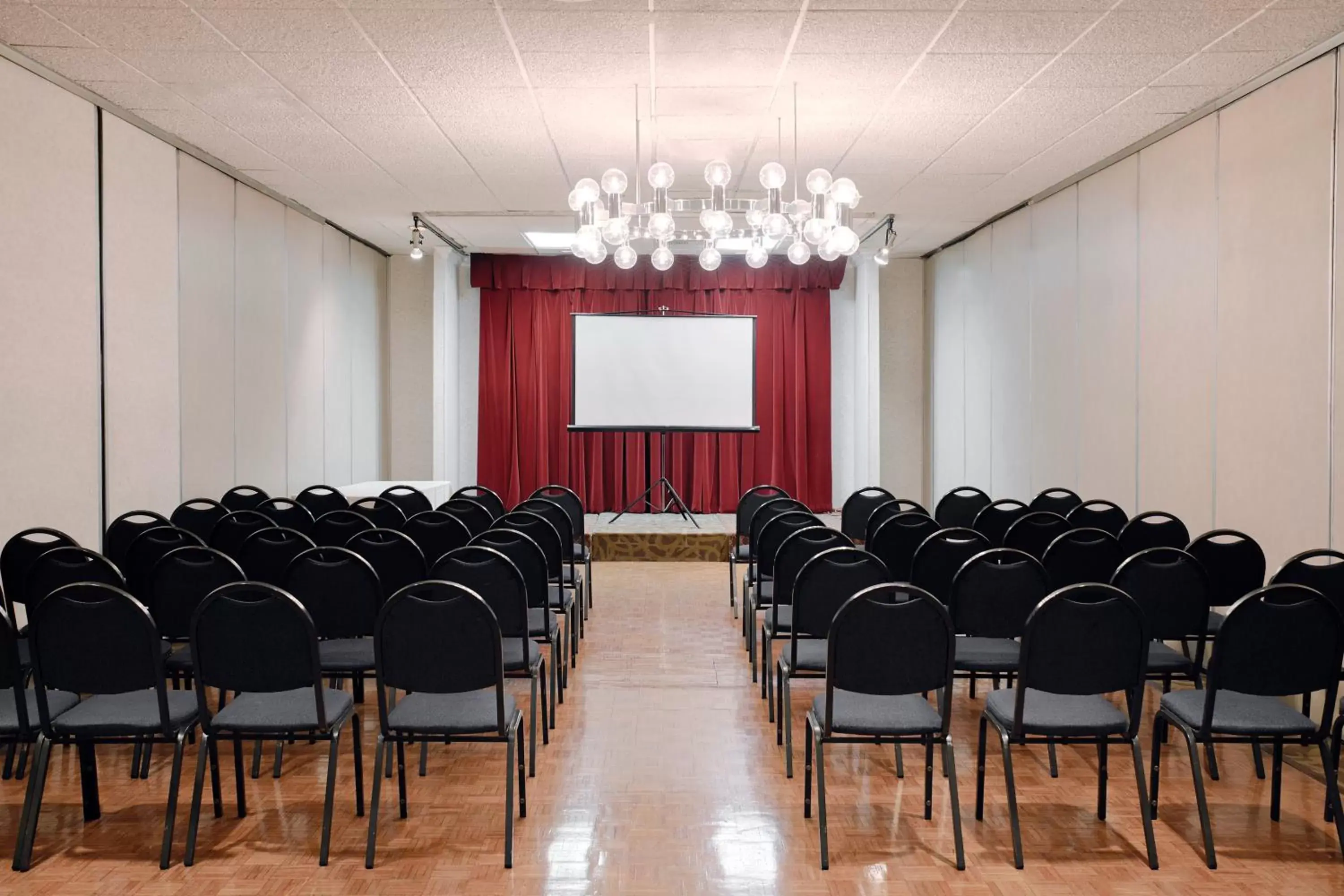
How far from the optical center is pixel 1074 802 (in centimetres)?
390

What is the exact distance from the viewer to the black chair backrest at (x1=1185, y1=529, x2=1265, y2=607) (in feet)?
15.3

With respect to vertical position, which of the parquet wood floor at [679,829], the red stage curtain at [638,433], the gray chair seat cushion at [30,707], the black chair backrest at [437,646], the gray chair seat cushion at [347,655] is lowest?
the parquet wood floor at [679,829]

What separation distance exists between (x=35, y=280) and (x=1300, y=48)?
7036 mm

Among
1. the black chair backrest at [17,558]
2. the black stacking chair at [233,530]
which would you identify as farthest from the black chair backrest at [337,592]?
the black stacking chair at [233,530]

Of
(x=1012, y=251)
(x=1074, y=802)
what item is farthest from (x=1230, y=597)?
(x=1012, y=251)

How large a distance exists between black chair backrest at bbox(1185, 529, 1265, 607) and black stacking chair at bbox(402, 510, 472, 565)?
3.78 m

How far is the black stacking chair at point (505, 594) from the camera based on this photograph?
4043 millimetres

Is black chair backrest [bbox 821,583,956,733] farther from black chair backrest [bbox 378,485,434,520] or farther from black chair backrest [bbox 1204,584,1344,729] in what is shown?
black chair backrest [bbox 378,485,434,520]

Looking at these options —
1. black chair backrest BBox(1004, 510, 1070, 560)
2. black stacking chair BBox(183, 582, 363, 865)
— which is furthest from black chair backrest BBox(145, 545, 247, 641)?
black chair backrest BBox(1004, 510, 1070, 560)

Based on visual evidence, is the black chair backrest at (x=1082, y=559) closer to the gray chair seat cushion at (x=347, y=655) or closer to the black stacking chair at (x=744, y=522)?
the black stacking chair at (x=744, y=522)

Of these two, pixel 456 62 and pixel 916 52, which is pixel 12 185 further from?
pixel 916 52

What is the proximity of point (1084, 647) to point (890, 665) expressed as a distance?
643mm

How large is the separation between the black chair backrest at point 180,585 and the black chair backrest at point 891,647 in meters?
2.55

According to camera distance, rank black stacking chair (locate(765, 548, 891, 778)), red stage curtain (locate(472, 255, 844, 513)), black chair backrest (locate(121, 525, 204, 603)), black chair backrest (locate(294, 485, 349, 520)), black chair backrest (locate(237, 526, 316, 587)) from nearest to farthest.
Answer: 1. black stacking chair (locate(765, 548, 891, 778))
2. black chair backrest (locate(121, 525, 204, 603))
3. black chair backrest (locate(237, 526, 316, 587))
4. black chair backrest (locate(294, 485, 349, 520))
5. red stage curtain (locate(472, 255, 844, 513))
